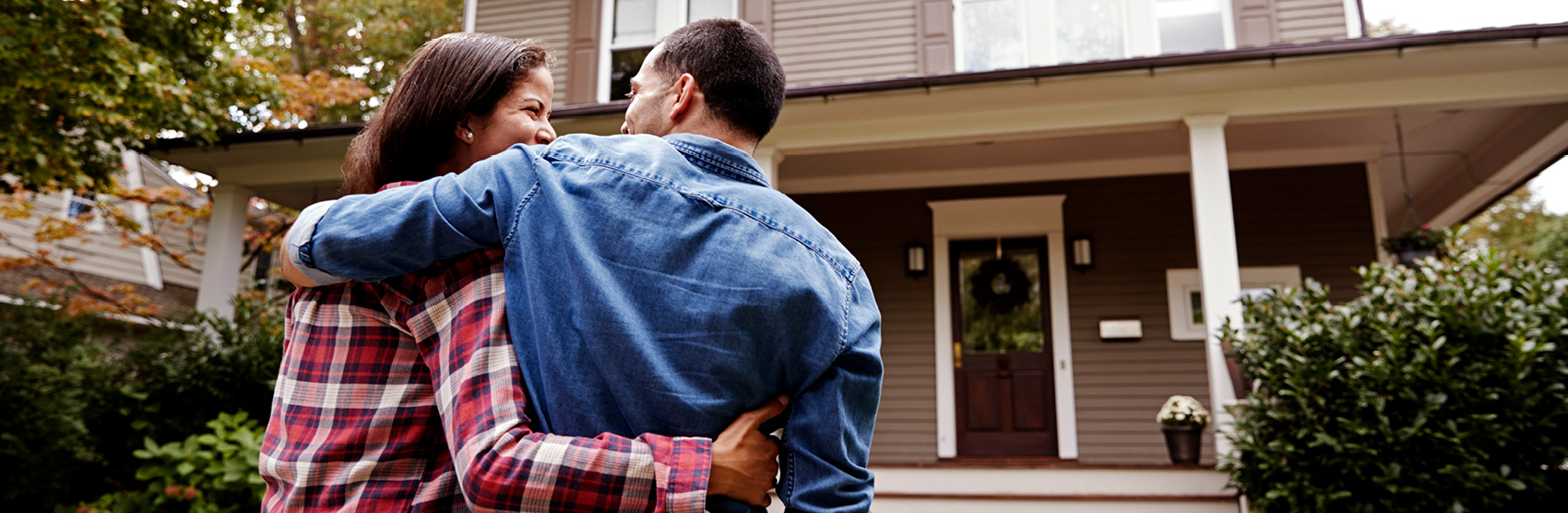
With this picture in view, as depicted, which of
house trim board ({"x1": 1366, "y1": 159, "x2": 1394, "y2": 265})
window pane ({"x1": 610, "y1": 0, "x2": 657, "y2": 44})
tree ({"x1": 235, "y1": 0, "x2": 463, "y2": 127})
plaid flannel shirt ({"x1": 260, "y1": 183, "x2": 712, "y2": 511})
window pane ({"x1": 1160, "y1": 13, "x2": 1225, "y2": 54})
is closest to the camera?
plaid flannel shirt ({"x1": 260, "y1": 183, "x2": 712, "y2": 511})

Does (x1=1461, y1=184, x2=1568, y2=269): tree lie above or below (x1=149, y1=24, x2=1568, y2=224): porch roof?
above

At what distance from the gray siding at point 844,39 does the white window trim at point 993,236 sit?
4.48ft

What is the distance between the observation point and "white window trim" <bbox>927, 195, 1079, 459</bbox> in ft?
24.6

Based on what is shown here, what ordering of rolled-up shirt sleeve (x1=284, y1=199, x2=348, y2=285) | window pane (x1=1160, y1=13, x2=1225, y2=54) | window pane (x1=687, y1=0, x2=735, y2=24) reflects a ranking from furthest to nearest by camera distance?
window pane (x1=687, y1=0, x2=735, y2=24) < window pane (x1=1160, y1=13, x2=1225, y2=54) < rolled-up shirt sleeve (x1=284, y1=199, x2=348, y2=285)

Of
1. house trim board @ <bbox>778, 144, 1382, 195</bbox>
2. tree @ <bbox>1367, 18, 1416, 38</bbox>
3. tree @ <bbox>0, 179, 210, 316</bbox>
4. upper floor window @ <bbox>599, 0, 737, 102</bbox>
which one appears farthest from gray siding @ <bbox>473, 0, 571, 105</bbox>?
tree @ <bbox>1367, 18, 1416, 38</bbox>

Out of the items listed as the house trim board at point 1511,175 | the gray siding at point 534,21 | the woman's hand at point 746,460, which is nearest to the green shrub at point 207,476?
the gray siding at point 534,21

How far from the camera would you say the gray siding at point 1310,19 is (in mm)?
6961

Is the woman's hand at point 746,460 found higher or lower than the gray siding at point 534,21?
lower

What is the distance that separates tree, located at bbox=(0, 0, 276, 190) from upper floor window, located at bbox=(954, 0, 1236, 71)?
5.67 metres

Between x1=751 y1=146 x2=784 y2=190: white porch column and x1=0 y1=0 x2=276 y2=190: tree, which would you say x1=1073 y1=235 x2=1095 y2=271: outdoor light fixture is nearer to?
x1=751 y1=146 x2=784 y2=190: white porch column

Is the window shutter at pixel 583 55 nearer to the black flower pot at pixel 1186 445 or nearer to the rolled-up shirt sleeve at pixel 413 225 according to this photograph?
the black flower pot at pixel 1186 445

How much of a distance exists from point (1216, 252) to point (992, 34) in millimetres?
3050

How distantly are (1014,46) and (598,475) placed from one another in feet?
24.1

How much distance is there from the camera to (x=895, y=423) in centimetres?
782
